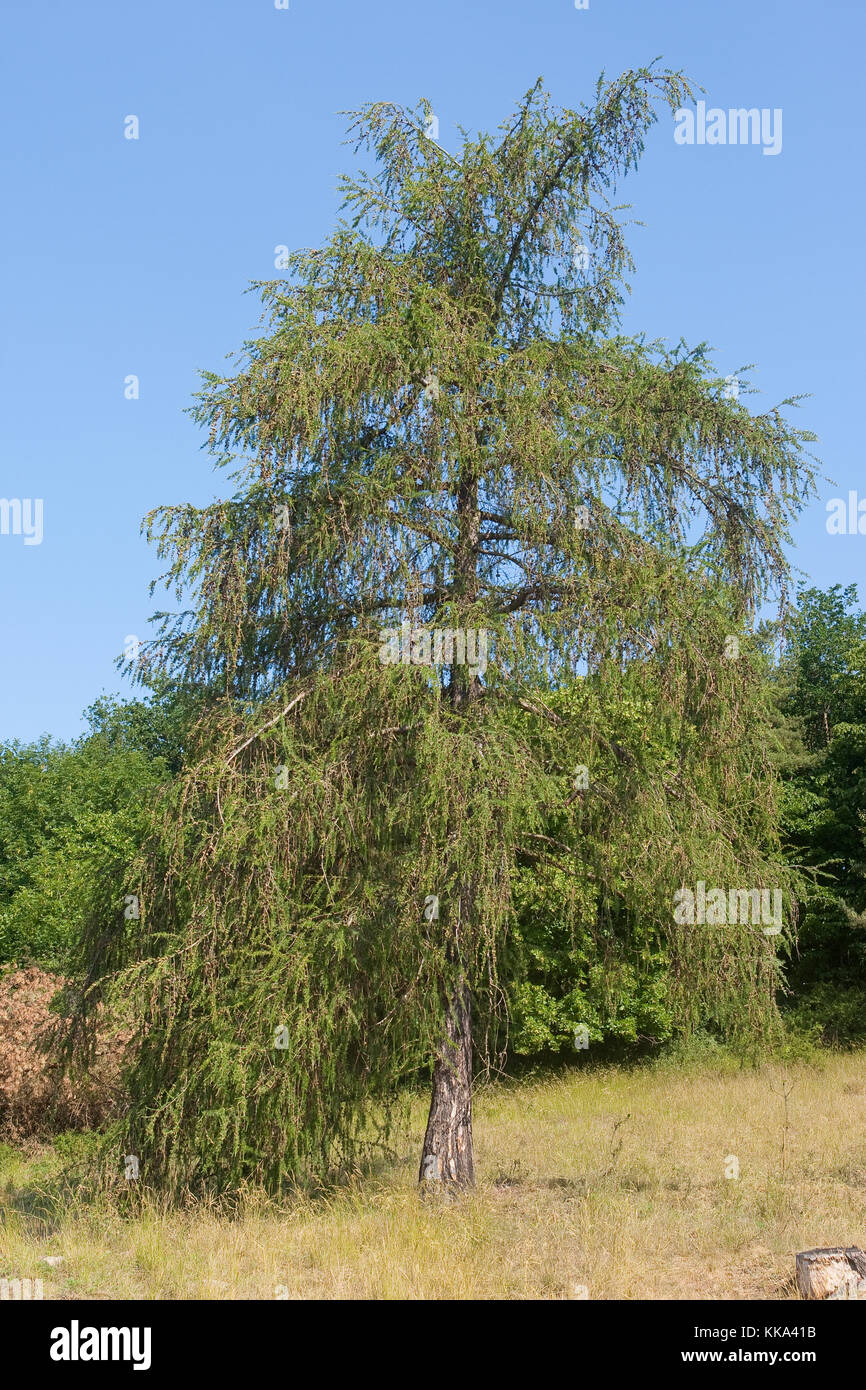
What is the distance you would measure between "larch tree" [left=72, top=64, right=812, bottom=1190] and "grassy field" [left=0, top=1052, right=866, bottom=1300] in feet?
2.06

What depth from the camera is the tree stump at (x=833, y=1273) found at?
7176 millimetres

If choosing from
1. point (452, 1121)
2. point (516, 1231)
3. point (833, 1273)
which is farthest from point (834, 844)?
point (833, 1273)

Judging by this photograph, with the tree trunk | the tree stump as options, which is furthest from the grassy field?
the tree trunk

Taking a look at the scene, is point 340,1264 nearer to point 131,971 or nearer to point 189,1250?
point 189,1250

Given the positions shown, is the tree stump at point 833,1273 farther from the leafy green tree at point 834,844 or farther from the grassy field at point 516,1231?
the leafy green tree at point 834,844

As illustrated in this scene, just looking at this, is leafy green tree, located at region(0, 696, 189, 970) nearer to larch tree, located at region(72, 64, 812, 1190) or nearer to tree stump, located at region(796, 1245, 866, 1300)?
larch tree, located at region(72, 64, 812, 1190)

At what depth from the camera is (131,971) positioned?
8.95m

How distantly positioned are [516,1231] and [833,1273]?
106 inches

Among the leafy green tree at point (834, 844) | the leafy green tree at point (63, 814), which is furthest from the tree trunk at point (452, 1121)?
the leafy green tree at point (834, 844)

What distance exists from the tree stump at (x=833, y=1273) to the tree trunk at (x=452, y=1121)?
12.2 feet

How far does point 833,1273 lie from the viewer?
725 centimetres

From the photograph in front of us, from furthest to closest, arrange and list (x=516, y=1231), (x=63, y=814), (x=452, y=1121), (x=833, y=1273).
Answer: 1. (x=63, y=814)
2. (x=452, y=1121)
3. (x=516, y=1231)
4. (x=833, y=1273)

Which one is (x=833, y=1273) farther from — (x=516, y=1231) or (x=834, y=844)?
(x=834, y=844)

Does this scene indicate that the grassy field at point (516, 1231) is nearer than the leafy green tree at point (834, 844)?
Yes
